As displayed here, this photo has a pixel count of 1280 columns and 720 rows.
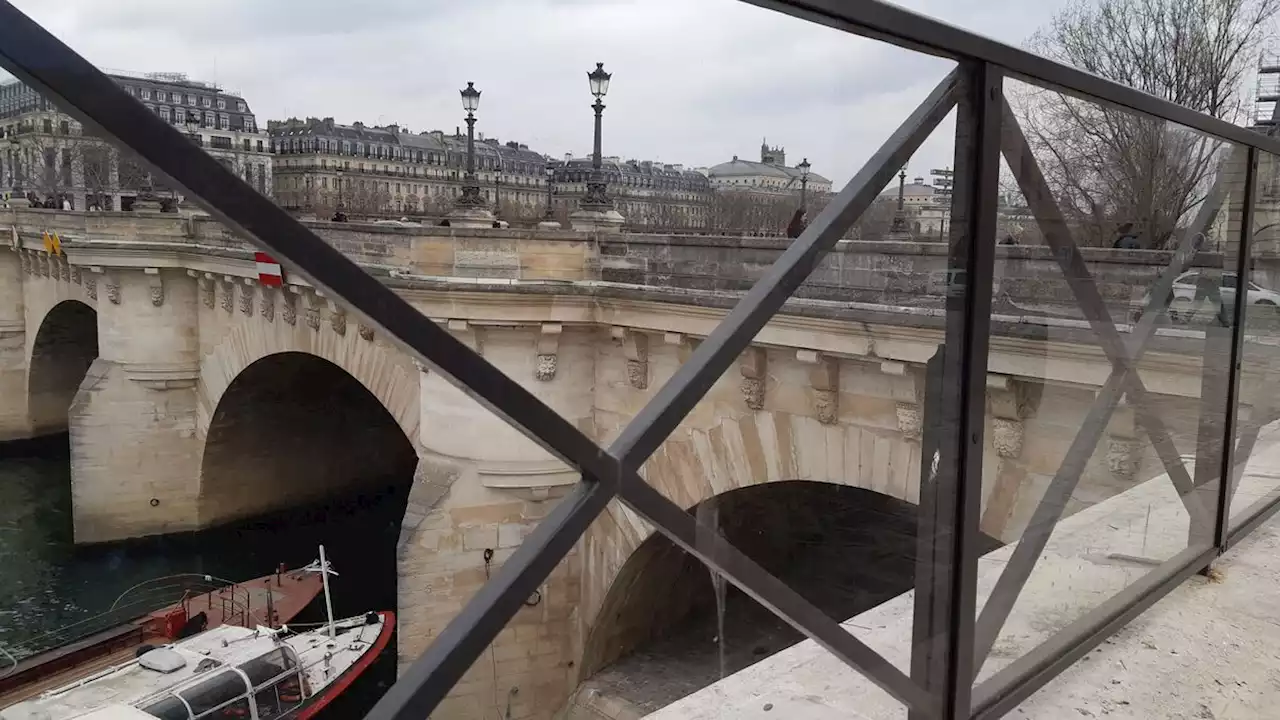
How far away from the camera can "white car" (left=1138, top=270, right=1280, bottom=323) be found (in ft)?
9.16

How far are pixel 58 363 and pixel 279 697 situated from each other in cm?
1800

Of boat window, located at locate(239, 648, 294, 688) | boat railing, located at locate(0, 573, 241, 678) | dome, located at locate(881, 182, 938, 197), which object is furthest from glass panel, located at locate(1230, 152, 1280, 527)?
boat railing, located at locate(0, 573, 241, 678)

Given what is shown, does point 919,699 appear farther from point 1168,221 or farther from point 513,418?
point 1168,221

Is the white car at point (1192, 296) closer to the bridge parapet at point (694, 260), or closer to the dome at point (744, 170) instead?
the bridge parapet at point (694, 260)

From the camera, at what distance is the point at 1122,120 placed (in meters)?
2.28

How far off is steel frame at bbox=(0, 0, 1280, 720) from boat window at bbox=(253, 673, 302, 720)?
11.5 meters

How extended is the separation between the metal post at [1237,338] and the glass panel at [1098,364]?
0.11ft

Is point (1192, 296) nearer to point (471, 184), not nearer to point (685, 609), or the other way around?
point (471, 184)

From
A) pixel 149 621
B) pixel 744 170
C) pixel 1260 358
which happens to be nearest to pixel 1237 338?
pixel 1260 358

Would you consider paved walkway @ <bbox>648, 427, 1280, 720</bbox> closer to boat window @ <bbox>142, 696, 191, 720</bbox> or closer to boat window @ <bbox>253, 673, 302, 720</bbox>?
boat window @ <bbox>142, 696, 191, 720</bbox>

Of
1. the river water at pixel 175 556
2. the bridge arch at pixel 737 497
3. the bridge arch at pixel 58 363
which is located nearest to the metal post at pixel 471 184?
the bridge arch at pixel 737 497

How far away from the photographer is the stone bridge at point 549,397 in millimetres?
2479

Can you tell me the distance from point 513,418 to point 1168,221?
2.41 meters

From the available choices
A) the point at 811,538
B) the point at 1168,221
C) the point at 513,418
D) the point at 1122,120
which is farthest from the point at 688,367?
the point at 811,538
